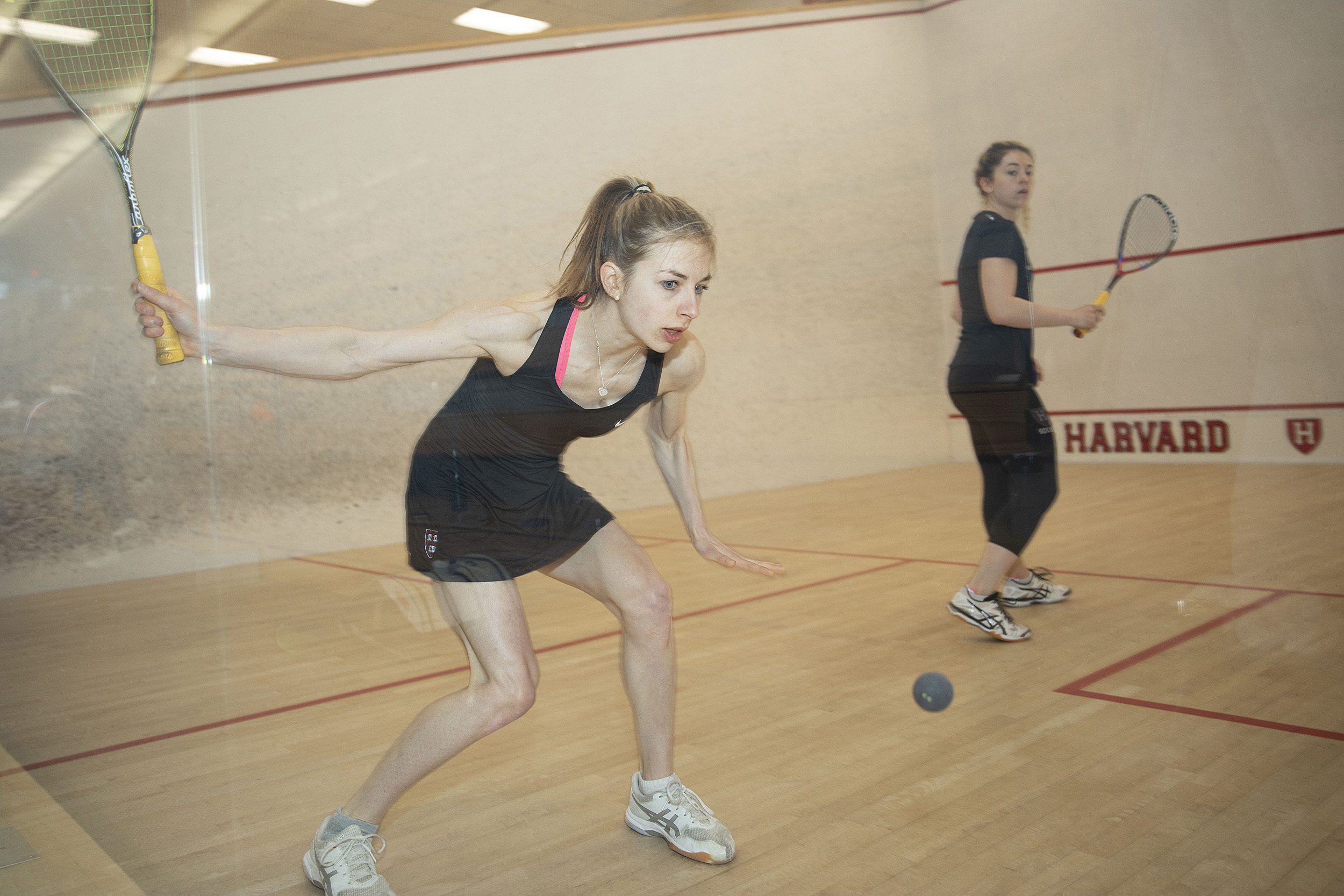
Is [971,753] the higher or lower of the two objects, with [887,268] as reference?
lower

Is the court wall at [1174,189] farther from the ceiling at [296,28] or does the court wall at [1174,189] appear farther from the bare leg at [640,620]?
the bare leg at [640,620]

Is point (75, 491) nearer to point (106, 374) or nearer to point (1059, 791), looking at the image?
point (106, 374)

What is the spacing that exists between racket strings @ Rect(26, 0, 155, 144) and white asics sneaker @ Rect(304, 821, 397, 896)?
1063 millimetres

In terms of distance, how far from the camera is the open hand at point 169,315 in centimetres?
90

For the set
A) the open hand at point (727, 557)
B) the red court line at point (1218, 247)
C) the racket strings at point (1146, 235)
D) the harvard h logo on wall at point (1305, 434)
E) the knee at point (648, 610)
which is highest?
the racket strings at point (1146, 235)

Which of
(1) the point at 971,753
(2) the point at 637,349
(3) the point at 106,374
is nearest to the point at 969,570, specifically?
(1) the point at 971,753

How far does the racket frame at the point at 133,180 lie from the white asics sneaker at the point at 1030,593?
193cm

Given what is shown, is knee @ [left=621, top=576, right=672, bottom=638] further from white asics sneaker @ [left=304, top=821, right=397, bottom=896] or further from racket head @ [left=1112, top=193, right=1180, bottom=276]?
racket head @ [left=1112, top=193, right=1180, bottom=276]

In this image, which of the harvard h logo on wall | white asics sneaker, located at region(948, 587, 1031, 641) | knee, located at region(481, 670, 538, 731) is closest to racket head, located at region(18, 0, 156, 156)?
knee, located at region(481, 670, 538, 731)

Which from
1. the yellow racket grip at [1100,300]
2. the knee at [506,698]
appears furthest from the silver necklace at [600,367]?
the yellow racket grip at [1100,300]

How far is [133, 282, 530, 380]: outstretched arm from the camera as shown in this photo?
0.91 metres

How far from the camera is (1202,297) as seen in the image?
6.86 feet

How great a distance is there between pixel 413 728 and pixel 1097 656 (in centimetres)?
144

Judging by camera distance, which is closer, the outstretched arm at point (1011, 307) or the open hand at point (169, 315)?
the open hand at point (169, 315)
